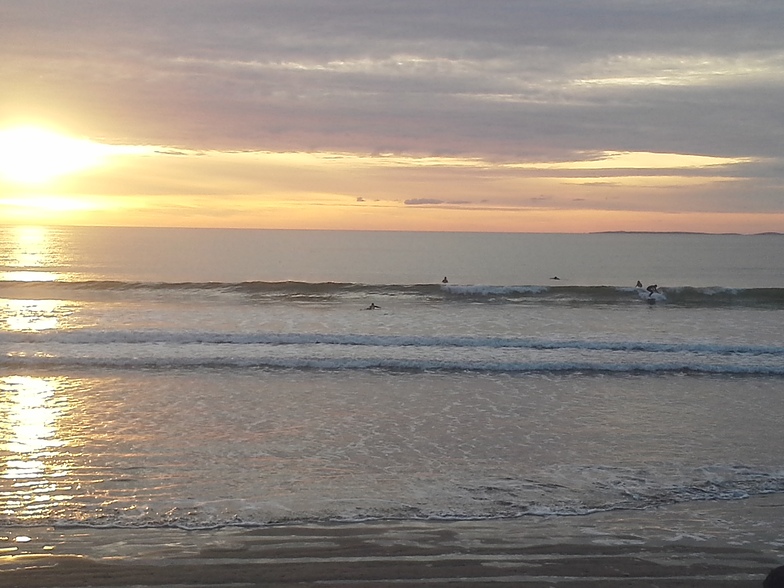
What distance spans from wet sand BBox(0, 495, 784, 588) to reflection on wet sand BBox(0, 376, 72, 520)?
81 cm

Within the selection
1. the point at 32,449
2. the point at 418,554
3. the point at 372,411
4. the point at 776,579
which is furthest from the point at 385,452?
the point at 776,579

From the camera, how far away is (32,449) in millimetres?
9211

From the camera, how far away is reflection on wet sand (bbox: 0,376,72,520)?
7.23 m

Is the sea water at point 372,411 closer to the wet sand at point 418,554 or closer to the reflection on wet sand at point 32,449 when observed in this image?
the reflection on wet sand at point 32,449

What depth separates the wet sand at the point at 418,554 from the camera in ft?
18.2

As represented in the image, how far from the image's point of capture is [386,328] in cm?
2197

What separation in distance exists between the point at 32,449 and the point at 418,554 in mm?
5815

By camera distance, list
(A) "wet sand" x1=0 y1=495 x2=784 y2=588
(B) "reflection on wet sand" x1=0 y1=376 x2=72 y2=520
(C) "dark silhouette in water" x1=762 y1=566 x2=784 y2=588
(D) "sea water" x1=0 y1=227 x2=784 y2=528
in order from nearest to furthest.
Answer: (C) "dark silhouette in water" x1=762 y1=566 x2=784 y2=588 → (A) "wet sand" x1=0 y1=495 x2=784 y2=588 → (B) "reflection on wet sand" x1=0 y1=376 x2=72 y2=520 → (D) "sea water" x1=0 y1=227 x2=784 y2=528

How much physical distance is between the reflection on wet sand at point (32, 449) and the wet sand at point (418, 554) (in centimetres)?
81

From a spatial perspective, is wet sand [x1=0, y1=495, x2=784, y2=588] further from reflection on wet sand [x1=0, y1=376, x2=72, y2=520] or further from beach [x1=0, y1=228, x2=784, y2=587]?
reflection on wet sand [x1=0, y1=376, x2=72, y2=520]

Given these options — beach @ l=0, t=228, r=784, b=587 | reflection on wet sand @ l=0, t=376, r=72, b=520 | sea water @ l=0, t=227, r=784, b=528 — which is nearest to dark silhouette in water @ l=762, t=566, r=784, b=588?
beach @ l=0, t=228, r=784, b=587

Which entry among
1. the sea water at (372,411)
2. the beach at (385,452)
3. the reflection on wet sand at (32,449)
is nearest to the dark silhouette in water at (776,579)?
the beach at (385,452)

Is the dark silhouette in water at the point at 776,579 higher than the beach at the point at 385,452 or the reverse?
higher

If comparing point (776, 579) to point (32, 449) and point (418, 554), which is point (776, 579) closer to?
point (418, 554)
